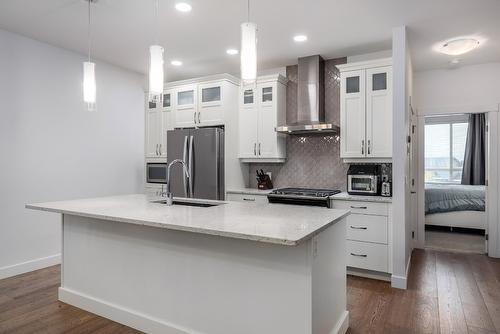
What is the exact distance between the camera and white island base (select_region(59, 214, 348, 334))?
73.7 inches

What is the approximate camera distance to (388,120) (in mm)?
3643

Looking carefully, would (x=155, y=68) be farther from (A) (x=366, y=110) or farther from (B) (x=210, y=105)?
(A) (x=366, y=110)

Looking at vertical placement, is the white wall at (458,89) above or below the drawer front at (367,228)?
above

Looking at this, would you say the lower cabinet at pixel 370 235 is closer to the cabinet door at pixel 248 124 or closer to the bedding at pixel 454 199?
the cabinet door at pixel 248 124

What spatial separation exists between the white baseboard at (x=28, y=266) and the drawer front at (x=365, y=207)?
3436 mm

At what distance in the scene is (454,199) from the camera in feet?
18.6

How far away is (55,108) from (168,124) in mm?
1457

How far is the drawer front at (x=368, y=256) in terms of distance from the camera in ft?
11.3

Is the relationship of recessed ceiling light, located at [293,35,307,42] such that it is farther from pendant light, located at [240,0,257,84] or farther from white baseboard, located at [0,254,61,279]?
white baseboard, located at [0,254,61,279]

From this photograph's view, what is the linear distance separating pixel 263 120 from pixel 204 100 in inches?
34.4

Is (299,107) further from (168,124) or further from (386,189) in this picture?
(168,124)

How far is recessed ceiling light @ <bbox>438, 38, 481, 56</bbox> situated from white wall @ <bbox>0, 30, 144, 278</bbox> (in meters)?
4.26

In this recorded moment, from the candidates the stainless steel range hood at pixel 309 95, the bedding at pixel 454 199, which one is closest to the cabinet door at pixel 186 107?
the stainless steel range hood at pixel 309 95

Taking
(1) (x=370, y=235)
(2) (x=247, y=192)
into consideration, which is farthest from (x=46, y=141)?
(1) (x=370, y=235)
